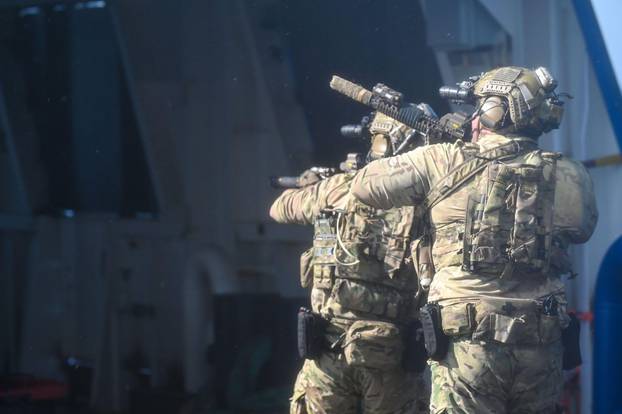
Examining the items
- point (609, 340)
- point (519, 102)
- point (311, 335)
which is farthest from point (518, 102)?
point (609, 340)

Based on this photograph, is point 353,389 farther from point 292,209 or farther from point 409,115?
point 409,115

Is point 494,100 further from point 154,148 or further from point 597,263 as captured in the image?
point 154,148

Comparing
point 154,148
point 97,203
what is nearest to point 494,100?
point 154,148

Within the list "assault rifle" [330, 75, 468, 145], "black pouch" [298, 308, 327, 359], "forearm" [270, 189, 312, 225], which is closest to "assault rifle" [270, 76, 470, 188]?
"assault rifle" [330, 75, 468, 145]

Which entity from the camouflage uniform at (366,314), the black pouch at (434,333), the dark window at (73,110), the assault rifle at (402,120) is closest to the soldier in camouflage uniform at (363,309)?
the camouflage uniform at (366,314)

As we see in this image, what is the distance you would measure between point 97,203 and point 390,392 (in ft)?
8.38

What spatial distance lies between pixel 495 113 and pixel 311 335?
121 centimetres

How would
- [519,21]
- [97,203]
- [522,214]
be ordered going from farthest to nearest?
[97,203] → [519,21] → [522,214]

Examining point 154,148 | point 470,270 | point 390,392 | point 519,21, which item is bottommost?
point 390,392

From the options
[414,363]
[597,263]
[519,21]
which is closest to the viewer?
[414,363]

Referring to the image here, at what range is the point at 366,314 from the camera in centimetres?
396

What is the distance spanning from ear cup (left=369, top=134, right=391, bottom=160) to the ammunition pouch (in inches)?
27.3

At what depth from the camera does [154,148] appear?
552 centimetres

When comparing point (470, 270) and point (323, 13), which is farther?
point (323, 13)
